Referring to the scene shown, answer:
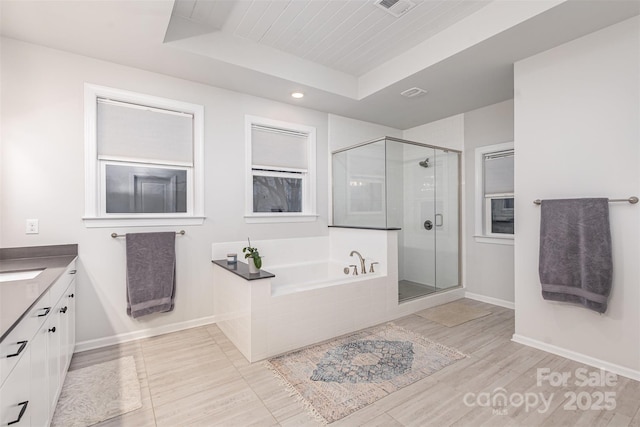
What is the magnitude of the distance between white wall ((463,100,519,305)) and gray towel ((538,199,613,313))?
4.19ft

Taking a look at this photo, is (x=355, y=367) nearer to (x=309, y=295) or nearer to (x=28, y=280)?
(x=309, y=295)

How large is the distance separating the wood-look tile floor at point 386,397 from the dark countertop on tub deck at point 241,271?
26.5 inches

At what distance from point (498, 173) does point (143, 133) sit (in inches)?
161

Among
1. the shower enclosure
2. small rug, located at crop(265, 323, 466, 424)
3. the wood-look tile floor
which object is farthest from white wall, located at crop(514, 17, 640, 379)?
the shower enclosure

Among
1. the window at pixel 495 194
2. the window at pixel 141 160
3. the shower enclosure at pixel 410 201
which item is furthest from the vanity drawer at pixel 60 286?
the window at pixel 495 194

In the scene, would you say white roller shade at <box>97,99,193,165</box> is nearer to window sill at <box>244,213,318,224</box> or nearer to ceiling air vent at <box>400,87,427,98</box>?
window sill at <box>244,213,318,224</box>

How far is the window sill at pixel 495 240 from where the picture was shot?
3.66m

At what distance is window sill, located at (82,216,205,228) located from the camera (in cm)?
264

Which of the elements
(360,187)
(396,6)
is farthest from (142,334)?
(396,6)

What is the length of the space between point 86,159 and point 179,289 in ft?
4.75

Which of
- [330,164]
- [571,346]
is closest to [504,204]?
[571,346]

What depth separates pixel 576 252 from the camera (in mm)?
2355

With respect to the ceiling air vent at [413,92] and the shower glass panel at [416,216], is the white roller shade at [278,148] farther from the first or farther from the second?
the ceiling air vent at [413,92]

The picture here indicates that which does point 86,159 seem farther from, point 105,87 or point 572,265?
point 572,265
